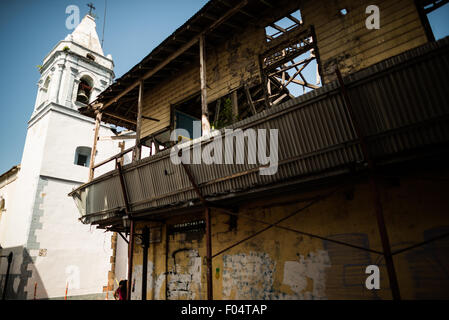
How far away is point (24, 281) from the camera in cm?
1427

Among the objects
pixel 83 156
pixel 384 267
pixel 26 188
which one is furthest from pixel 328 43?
pixel 26 188

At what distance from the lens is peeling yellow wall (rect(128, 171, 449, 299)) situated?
4.74 metres

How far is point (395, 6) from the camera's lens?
5789 millimetres

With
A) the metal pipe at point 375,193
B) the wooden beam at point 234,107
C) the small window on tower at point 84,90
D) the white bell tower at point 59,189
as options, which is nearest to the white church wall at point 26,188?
the white bell tower at point 59,189

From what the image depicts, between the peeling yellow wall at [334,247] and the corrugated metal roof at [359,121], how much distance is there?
2.95 ft

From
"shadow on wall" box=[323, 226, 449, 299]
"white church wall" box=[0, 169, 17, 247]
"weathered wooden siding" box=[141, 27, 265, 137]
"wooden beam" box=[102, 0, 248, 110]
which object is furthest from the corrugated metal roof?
"white church wall" box=[0, 169, 17, 247]

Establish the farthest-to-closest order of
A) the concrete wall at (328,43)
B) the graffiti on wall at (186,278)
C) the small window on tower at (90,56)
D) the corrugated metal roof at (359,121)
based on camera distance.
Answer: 1. the small window on tower at (90,56)
2. the graffiti on wall at (186,278)
3. the concrete wall at (328,43)
4. the corrugated metal roof at (359,121)

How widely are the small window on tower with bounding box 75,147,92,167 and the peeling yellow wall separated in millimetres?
15385

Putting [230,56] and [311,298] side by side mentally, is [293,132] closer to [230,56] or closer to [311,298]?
[311,298]

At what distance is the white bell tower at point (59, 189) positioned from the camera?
49.2ft

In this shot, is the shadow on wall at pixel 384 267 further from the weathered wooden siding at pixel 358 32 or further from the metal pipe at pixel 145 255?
the metal pipe at pixel 145 255

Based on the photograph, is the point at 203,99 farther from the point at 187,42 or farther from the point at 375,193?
the point at 375,193

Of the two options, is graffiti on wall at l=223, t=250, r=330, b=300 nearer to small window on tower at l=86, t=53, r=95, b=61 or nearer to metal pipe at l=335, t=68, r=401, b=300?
metal pipe at l=335, t=68, r=401, b=300
